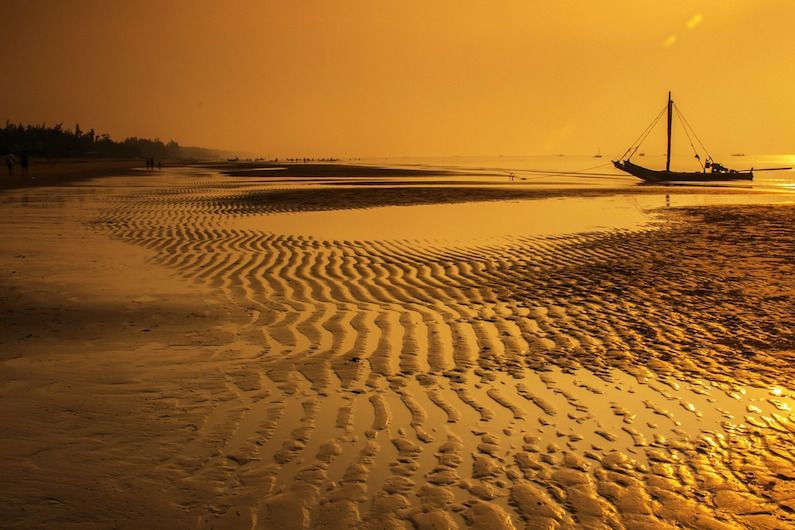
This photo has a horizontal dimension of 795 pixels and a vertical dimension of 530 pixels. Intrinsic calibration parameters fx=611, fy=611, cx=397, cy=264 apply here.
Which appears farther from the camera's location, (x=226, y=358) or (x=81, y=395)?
(x=226, y=358)

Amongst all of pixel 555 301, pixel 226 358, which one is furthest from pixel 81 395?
pixel 555 301

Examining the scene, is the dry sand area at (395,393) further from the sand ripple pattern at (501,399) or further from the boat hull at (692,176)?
the boat hull at (692,176)

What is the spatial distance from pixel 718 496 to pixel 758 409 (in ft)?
5.98

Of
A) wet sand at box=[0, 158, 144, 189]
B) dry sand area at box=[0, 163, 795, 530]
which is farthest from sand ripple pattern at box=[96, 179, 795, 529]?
wet sand at box=[0, 158, 144, 189]

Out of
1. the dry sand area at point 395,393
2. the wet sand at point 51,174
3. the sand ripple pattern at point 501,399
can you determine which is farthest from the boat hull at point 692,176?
the wet sand at point 51,174

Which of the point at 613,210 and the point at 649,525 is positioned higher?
the point at 613,210

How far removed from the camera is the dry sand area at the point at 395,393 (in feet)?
11.8

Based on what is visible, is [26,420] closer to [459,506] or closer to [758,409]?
[459,506]

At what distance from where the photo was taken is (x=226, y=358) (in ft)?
20.9

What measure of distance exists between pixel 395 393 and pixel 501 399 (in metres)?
0.93

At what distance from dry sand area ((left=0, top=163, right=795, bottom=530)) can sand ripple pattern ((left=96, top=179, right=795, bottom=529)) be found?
0.02 metres

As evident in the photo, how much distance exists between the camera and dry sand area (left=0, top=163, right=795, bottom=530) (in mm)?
3596

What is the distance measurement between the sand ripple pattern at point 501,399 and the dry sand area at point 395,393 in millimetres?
22

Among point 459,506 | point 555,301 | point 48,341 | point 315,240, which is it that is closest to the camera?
point 459,506
